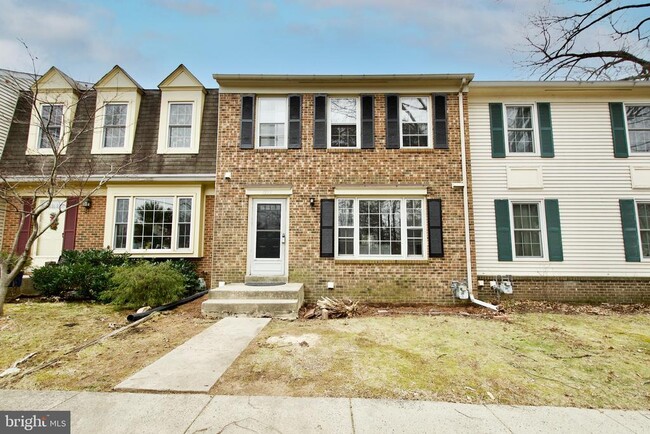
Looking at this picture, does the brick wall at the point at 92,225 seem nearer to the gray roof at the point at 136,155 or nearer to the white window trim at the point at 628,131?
the gray roof at the point at 136,155

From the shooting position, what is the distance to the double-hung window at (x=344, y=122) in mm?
8352

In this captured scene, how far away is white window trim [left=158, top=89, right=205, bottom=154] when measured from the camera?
9.30 meters

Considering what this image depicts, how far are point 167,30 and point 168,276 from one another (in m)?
10.5

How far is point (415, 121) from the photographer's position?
840 centimetres

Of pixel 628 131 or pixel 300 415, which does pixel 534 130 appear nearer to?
pixel 628 131

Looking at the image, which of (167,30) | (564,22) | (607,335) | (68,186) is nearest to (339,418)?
(607,335)

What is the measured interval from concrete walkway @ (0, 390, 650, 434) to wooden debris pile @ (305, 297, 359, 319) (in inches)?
141

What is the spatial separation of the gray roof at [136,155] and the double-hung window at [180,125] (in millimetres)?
406

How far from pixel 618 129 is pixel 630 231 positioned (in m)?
2.83

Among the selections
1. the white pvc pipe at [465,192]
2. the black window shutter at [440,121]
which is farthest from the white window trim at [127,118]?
the white pvc pipe at [465,192]

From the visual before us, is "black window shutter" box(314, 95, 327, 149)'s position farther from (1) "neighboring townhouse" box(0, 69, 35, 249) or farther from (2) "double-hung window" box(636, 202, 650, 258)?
(1) "neighboring townhouse" box(0, 69, 35, 249)

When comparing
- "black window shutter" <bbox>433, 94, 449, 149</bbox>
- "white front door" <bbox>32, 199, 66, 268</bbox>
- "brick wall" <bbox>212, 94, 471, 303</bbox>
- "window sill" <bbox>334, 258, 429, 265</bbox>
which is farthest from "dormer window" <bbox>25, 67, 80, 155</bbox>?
"black window shutter" <bbox>433, 94, 449, 149</bbox>

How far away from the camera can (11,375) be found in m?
3.72

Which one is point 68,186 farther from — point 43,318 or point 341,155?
point 341,155
